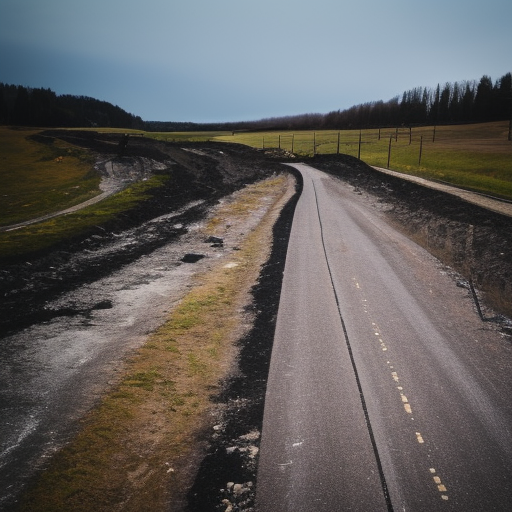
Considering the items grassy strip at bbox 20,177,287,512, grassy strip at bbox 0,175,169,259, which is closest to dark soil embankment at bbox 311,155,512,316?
grassy strip at bbox 20,177,287,512

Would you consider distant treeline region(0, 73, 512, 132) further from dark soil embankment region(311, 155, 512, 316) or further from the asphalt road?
the asphalt road

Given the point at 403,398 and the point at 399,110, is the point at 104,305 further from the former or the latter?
the point at 399,110

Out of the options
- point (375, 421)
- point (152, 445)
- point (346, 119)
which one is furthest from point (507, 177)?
point (346, 119)

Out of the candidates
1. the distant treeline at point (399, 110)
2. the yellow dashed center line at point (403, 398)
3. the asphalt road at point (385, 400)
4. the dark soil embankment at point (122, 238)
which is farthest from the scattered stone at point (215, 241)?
the distant treeline at point (399, 110)

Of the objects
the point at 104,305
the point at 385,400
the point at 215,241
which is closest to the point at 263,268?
the point at 215,241

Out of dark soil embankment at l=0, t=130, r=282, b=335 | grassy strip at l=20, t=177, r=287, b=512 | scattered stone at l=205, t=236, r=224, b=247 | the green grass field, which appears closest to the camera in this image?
grassy strip at l=20, t=177, r=287, b=512

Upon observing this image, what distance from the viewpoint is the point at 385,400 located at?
23.2 ft

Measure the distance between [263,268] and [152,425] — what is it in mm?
8683

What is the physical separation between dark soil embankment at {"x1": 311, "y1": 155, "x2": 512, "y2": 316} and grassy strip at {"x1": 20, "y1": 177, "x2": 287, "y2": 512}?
8938 millimetres

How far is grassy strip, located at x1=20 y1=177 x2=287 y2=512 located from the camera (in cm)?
523

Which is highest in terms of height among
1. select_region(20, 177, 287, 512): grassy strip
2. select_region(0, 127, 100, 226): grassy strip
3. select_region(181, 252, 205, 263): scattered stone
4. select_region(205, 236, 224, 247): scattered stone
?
select_region(0, 127, 100, 226): grassy strip

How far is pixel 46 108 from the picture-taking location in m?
121

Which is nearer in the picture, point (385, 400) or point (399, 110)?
point (385, 400)

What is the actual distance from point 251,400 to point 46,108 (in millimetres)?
145147
